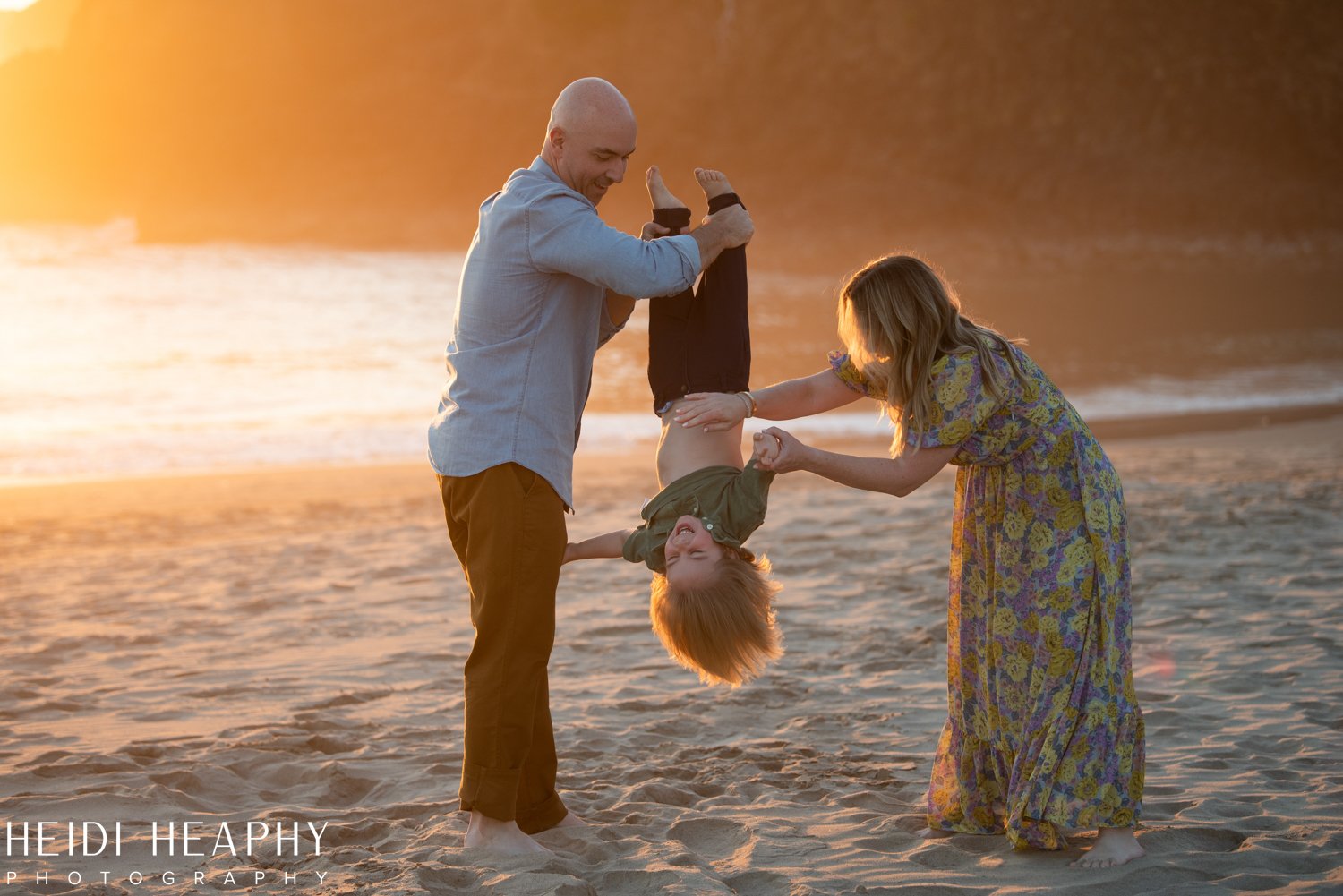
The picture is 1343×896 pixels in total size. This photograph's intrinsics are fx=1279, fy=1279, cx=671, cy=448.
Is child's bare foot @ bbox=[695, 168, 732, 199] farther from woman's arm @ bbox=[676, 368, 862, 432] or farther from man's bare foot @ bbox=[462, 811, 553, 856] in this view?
man's bare foot @ bbox=[462, 811, 553, 856]

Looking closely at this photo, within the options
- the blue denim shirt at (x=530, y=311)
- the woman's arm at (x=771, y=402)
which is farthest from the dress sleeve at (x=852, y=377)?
the blue denim shirt at (x=530, y=311)

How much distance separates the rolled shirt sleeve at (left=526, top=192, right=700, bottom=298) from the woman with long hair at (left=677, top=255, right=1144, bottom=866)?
0.47m

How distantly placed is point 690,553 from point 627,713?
5.05 ft

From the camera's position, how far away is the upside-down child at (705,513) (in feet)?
12.0

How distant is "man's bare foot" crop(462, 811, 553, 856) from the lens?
356 centimetres

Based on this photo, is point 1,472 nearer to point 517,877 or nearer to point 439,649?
point 439,649

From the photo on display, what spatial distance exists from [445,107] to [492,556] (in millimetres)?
44195

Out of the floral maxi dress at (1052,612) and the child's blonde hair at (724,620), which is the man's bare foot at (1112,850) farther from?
the child's blonde hair at (724,620)

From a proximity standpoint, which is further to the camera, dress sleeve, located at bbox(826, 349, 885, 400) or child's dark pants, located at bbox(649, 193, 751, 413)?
child's dark pants, located at bbox(649, 193, 751, 413)

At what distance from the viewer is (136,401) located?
52.4 ft

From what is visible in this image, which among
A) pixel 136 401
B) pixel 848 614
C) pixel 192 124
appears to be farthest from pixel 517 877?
pixel 192 124

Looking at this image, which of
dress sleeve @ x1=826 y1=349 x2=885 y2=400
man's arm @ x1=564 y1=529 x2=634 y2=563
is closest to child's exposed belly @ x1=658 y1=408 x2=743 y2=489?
man's arm @ x1=564 y1=529 x2=634 y2=563

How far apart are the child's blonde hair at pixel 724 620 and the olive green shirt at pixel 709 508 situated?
0.09 meters

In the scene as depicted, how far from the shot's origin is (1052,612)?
3322 millimetres
